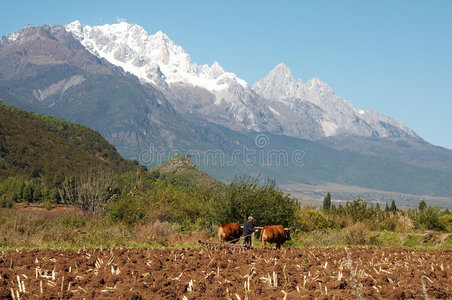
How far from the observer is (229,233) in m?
19.7

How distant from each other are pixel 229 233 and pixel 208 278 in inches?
358

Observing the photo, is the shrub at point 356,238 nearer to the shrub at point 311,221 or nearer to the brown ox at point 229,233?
the shrub at point 311,221

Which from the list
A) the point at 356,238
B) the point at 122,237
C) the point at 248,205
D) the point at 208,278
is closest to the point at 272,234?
the point at 248,205

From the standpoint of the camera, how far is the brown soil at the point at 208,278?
9031mm

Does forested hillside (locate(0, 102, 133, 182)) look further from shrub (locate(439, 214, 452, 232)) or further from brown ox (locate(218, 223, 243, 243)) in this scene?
brown ox (locate(218, 223, 243, 243))

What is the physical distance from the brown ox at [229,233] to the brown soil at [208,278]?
534 cm

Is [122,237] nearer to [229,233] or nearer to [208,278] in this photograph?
[229,233]

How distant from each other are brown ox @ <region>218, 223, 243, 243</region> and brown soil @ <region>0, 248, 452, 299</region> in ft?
17.5

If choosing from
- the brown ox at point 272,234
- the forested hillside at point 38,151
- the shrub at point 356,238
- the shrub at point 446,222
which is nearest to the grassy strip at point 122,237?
the shrub at point 356,238

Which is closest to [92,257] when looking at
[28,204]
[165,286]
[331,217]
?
[165,286]

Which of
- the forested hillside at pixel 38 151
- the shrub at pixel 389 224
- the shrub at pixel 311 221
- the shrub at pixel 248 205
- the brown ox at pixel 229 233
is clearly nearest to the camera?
the brown ox at pixel 229 233

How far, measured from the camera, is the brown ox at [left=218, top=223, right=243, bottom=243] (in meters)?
19.6

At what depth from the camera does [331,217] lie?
1438 inches

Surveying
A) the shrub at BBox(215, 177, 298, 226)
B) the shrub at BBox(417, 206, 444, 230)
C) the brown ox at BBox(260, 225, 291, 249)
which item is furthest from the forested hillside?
the brown ox at BBox(260, 225, 291, 249)
